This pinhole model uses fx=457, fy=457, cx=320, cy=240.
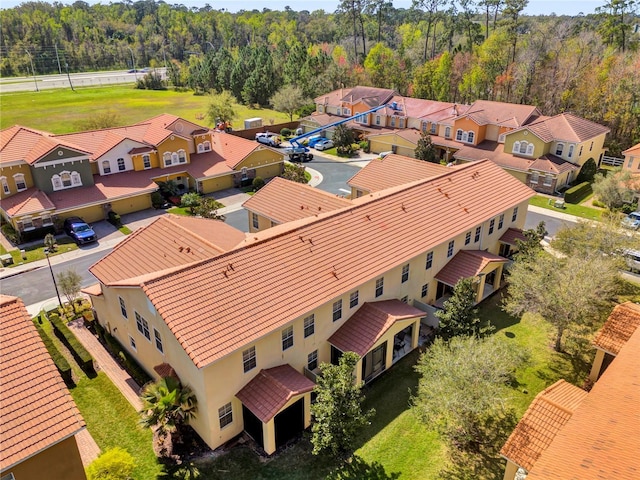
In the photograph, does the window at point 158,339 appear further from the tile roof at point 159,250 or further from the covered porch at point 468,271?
the covered porch at point 468,271

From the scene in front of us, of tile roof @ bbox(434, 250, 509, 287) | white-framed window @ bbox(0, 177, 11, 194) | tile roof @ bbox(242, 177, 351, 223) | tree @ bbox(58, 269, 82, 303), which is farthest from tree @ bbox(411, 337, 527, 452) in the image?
white-framed window @ bbox(0, 177, 11, 194)

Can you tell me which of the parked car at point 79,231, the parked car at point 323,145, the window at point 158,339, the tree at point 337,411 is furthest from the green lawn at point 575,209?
the parked car at point 79,231

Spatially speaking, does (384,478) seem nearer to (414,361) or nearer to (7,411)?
(414,361)

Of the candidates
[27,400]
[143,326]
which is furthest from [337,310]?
[27,400]

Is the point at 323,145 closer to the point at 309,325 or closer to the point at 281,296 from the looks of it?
the point at 309,325

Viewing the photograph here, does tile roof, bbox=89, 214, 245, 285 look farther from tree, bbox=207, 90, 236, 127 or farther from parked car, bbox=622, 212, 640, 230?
tree, bbox=207, 90, 236, 127

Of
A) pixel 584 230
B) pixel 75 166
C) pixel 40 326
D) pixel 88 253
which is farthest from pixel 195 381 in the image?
pixel 75 166

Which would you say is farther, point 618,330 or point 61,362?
point 61,362
